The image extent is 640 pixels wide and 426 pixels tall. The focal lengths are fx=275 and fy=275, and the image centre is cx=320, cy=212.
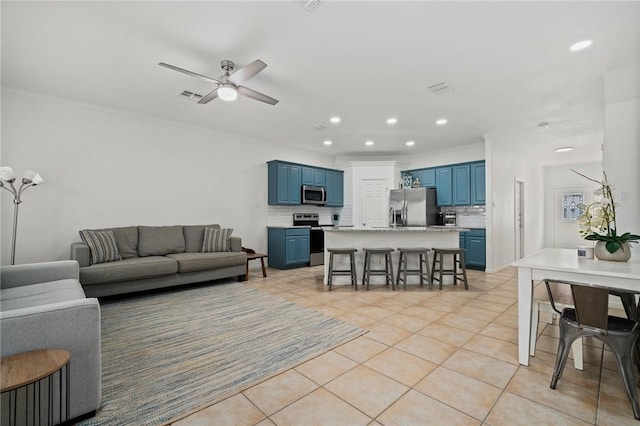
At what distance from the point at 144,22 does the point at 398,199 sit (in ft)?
18.8

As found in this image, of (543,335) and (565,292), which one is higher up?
(565,292)

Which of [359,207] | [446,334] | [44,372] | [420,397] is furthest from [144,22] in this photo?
[359,207]

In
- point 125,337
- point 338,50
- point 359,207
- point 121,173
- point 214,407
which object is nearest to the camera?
point 214,407

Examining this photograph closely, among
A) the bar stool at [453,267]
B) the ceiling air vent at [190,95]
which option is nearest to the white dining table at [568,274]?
the bar stool at [453,267]

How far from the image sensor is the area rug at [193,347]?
1.71 metres

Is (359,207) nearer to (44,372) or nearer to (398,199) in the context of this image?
(398,199)

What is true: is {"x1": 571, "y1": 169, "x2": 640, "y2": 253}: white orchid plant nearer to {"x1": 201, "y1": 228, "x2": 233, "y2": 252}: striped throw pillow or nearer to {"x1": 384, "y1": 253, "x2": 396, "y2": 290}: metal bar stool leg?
{"x1": 384, "y1": 253, "x2": 396, "y2": 290}: metal bar stool leg

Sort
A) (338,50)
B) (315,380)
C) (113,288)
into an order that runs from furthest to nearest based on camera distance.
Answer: (113,288)
(338,50)
(315,380)

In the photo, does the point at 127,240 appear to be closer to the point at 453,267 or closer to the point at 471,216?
the point at 453,267

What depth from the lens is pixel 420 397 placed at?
173 centimetres

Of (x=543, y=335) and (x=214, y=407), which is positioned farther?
(x=543, y=335)

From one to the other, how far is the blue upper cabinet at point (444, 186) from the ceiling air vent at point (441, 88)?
3208 mm

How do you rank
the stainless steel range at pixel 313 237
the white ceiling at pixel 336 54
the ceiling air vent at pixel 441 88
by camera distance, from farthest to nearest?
the stainless steel range at pixel 313 237
the ceiling air vent at pixel 441 88
the white ceiling at pixel 336 54

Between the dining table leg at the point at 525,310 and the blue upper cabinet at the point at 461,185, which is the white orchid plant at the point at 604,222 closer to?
the dining table leg at the point at 525,310
